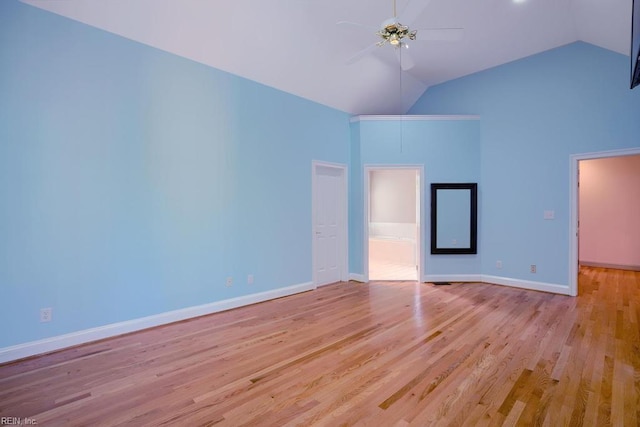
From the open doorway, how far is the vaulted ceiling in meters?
2.75

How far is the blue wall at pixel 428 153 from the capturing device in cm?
555

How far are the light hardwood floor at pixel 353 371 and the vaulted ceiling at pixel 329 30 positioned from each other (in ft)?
9.95

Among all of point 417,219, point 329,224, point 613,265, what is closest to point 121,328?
point 329,224

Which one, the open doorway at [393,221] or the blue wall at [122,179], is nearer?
the blue wall at [122,179]

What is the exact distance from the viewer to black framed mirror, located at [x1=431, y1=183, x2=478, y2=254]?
553 cm

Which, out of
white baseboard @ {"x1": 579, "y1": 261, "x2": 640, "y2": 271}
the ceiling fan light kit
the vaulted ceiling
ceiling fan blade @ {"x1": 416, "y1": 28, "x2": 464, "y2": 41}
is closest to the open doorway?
the vaulted ceiling

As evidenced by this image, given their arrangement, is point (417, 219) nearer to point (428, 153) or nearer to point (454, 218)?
point (454, 218)

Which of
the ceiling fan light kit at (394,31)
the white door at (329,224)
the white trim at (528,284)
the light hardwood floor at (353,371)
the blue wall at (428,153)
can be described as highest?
the ceiling fan light kit at (394,31)

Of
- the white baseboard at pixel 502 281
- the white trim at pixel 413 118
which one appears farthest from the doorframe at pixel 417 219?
the white trim at pixel 413 118

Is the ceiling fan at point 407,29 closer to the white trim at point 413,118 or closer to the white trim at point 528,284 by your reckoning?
the white trim at point 413,118

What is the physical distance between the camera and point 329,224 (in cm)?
567

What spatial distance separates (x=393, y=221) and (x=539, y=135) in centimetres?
437

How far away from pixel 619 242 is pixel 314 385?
24.9 ft

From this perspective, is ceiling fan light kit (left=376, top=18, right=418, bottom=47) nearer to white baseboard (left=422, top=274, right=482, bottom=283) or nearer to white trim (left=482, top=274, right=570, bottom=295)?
white baseboard (left=422, top=274, right=482, bottom=283)
